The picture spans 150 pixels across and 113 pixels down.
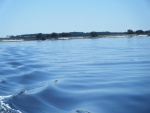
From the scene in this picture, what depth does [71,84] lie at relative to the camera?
8.89 m

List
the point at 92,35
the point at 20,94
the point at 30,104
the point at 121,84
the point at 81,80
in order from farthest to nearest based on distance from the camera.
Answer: the point at 92,35 < the point at 81,80 < the point at 121,84 < the point at 20,94 < the point at 30,104

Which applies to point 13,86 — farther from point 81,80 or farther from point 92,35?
point 92,35

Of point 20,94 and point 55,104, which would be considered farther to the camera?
point 20,94

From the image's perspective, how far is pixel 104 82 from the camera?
903 centimetres

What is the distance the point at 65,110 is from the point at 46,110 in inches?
17.3

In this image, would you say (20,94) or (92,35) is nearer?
(20,94)

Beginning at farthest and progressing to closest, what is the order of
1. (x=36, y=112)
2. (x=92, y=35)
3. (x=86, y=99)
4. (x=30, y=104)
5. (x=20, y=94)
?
1. (x=92, y=35)
2. (x=20, y=94)
3. (x=86, y=99)
4. (x=30, y=104)
5. (x=36, y=112)

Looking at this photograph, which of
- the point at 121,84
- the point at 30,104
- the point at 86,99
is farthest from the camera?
the point at 121,84

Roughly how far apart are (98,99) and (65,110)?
1198 mm

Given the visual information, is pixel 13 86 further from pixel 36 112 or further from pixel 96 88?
pixel 36 112

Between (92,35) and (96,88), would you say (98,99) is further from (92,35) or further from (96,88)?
(92,35)

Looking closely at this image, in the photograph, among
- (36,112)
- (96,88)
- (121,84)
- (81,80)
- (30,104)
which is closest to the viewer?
(36,112)

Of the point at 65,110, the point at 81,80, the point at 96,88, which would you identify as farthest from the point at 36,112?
the point at 81,80

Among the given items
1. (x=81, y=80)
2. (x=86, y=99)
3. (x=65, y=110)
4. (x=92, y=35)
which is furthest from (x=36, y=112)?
(x=92, y=35)
